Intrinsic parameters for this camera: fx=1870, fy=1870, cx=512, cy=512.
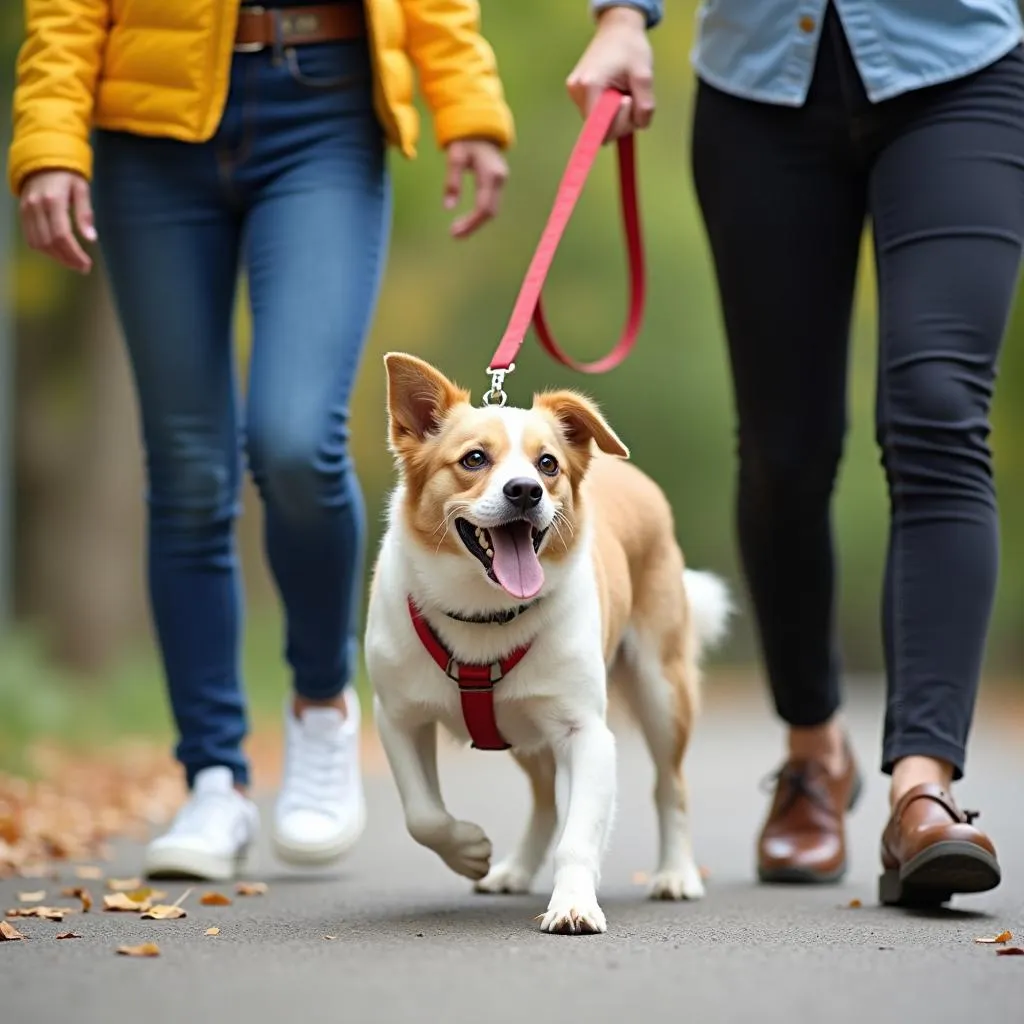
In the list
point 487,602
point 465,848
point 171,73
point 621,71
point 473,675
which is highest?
point 621,71

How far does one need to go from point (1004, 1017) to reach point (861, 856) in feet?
9.62

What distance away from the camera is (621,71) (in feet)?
15.4

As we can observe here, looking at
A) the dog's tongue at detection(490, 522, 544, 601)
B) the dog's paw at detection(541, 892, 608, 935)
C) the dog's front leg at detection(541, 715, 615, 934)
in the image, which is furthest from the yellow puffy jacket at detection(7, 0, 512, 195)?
the dog's paw at detection(541, 892, 608, 935)

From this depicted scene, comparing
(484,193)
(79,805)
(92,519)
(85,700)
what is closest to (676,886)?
(484,193)

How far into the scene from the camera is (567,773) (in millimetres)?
4152

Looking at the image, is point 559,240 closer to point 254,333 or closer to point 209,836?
point 254,333

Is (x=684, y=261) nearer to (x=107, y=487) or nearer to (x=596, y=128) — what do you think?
(x=107, y=487)

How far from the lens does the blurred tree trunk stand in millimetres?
13039

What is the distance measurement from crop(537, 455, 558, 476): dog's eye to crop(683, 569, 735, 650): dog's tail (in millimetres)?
1201

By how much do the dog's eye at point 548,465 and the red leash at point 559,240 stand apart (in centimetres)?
21

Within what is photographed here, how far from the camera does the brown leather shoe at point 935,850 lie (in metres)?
3.80

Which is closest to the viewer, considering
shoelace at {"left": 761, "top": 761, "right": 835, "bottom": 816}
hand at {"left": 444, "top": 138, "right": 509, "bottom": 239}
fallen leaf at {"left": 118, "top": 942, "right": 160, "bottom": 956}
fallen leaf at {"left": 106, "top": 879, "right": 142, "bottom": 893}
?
fallen leaf at {"left": 118, "top": 942, "right": 160, "bottom": 956}

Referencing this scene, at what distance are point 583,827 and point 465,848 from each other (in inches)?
15.3

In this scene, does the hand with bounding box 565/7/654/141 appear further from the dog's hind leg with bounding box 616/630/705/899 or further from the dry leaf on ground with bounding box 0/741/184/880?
the dry leaf on ground with bounding box 0/741/184/880
